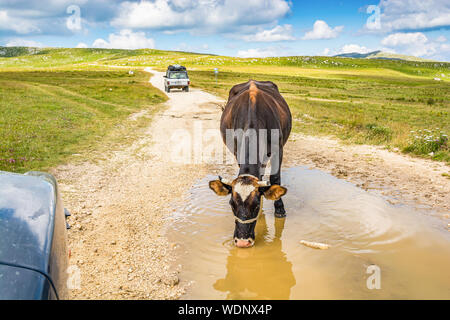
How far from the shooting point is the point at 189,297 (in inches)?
172

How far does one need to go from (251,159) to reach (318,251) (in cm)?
200

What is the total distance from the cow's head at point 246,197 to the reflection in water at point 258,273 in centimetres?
40

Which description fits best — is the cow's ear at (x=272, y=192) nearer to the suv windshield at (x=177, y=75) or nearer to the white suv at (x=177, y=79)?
the white suv at (x=177, y=79)

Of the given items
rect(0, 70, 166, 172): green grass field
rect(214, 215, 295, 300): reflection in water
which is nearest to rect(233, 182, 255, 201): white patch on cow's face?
rect(214, 215, 295, 300): reflection in water

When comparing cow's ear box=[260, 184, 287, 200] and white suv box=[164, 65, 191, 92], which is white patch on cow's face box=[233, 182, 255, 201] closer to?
cow's ear box=[260, 184, 287, 200]

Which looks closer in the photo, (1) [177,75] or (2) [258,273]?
(2) [258,273]

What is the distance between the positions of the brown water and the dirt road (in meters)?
0.49

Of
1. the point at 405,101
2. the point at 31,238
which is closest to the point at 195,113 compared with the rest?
the point at 31,238

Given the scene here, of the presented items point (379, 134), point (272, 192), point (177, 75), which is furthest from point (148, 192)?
point (177, 75)

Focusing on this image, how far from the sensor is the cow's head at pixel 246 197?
5051 millimetres

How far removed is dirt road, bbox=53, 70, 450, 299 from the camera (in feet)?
15.6

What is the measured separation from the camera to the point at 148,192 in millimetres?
8336

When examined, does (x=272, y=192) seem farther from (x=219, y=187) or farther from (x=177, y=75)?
(x=177, y=75)
